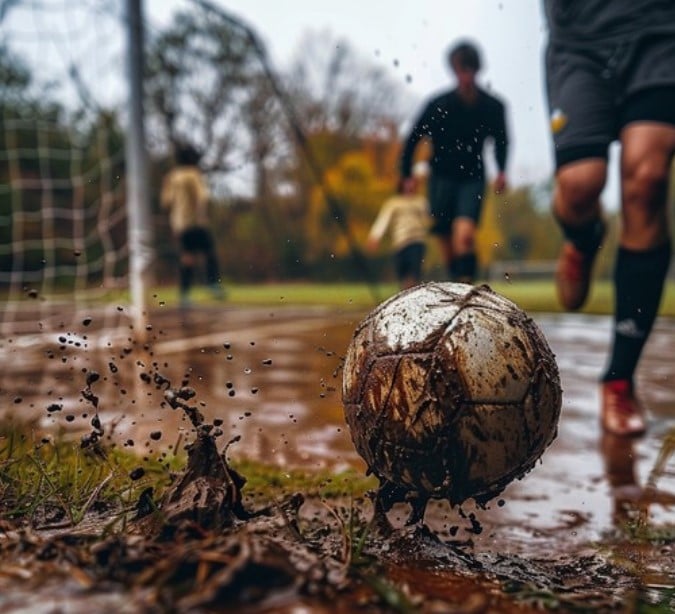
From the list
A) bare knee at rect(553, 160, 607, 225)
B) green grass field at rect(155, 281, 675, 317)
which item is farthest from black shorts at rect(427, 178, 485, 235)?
bare knee at rect(553, 160, 607, 225)

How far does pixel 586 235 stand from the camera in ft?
13.6

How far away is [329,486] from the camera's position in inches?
107

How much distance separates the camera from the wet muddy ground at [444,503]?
1479mm

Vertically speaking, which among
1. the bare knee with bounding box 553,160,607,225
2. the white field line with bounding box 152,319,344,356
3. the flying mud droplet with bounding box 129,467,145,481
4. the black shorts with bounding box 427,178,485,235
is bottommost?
the white field line with bounding box 152,319,344,356

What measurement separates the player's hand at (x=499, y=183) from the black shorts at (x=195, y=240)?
613 cm

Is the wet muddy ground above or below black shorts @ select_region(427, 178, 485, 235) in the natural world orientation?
below

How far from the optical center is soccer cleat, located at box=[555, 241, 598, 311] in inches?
172

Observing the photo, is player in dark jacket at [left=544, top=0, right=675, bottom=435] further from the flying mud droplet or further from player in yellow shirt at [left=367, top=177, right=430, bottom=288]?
player in yellow shirt at [left=367, top=177, right=430, bottom=288]

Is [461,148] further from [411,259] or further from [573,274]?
[411,259]

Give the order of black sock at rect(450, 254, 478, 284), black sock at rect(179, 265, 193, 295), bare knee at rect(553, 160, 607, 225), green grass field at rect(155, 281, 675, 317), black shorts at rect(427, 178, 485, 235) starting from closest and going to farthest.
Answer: bare knee at rect(553, 160, 607, 225), black shorts at rect(427, 178, 485, 235), black sock at rect(450, 254, 478, 284), black sock at rect(179, 265, 193, 295), green grass field at rect(155, 281, 675, 317)

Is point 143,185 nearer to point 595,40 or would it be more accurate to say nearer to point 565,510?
point 595,40

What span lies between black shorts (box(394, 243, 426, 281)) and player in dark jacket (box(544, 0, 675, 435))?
5.21 metres

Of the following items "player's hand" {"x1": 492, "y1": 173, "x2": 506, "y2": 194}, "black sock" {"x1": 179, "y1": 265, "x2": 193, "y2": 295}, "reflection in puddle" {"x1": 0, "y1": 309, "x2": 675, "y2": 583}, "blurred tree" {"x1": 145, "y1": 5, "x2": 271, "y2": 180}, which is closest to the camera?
"reflection in puddle" {"x1": 0, "y1": 309, "x2": 675, "y2": 583}

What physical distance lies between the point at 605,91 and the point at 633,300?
0.91m
